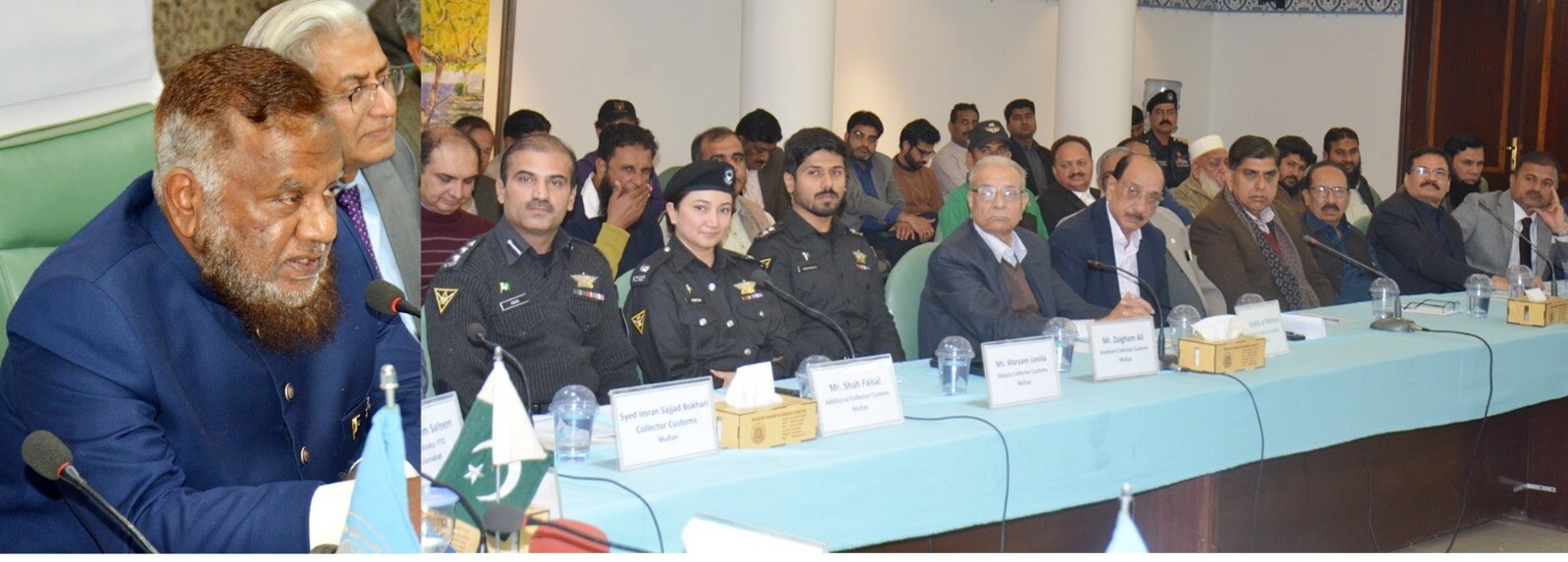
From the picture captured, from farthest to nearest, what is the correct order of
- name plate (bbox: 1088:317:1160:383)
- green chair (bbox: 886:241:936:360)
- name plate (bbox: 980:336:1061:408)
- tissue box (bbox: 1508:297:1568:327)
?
1. tissue box (bbox: 1508:297:1568:327)
2. green chair (bbox: 886:241:936:360)
3. name plate (bbox: 1088:317:1160:383)
4. name plate (bbox: 980:336:1061:408)

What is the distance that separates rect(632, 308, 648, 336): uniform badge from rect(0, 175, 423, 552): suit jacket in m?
1.71

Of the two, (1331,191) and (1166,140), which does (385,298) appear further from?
(1166,140)

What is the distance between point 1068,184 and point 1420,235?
132 centimetres

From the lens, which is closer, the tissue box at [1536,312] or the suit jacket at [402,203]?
the suit jacket at [402,203]

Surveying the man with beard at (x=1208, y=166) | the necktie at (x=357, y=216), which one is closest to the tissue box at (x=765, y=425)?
the necktie at (x=357, y=216)

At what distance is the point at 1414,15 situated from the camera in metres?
9.46

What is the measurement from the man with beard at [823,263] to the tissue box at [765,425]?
1.14 meters

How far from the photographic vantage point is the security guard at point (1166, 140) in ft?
26.0

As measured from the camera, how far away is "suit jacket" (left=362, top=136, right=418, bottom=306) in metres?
1.38

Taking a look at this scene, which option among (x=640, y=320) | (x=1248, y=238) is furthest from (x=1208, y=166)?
(x=640, y=320)

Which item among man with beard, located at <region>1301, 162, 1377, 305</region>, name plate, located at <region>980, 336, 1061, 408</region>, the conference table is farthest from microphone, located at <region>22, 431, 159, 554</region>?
man with beard, located at <region>1301, 162, 1377, 305</region>

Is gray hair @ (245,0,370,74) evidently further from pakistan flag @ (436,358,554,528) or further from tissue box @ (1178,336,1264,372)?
tissue box @ (1178,336,1264,372)

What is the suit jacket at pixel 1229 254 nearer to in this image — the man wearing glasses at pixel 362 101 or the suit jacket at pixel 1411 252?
the suit jacket at pixel 1411 252

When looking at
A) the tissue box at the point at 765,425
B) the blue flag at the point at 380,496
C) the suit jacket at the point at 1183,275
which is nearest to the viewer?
the blue flag at the point at 380,496
